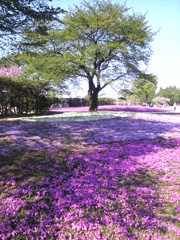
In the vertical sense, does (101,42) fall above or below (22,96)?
above

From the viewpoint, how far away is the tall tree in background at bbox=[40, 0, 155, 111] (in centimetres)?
1638

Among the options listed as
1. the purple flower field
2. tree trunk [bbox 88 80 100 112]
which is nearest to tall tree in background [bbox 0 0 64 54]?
the purple flower field

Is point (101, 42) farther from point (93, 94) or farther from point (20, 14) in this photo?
point (20, 14)

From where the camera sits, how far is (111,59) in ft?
63.3

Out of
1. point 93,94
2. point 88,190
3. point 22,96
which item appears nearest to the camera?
point 88,190

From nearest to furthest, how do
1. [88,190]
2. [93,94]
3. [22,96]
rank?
[88,190] → [22,96] → [93,94]

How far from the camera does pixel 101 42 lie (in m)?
18.5

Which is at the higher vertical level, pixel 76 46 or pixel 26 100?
pixel 76 46

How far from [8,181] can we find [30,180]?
0.44 m

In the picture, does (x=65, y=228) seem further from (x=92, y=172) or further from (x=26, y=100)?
(x=26, y=100)

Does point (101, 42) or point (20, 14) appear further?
point (101, 42)

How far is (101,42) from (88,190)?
55.8 feet

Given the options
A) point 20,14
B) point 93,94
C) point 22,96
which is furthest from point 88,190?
point 93,94

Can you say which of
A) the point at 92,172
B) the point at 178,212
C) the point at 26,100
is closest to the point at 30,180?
the point at 92,172
